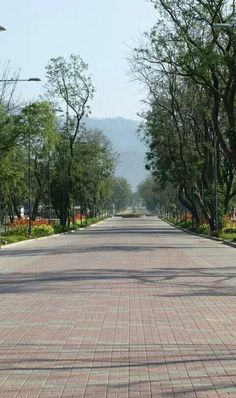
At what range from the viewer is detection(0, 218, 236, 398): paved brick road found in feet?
23.6

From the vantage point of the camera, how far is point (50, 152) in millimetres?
64812

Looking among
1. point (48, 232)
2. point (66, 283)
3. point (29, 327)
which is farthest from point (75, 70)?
point (29, 327)

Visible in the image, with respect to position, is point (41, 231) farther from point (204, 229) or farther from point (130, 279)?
point (130, 279)

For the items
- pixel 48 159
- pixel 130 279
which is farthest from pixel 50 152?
pixel 130 279

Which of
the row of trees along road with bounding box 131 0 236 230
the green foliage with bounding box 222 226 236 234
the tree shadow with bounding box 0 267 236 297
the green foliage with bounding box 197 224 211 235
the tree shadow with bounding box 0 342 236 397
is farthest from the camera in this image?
the green foliage with bounding box 197 224 211 235

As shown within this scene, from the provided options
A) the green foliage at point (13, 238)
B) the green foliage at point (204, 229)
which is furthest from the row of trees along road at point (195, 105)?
the green foliage at point (13, 238)

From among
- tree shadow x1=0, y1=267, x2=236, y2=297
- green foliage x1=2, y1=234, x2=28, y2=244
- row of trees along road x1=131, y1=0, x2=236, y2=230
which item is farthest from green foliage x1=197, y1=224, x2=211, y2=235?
tree shadow x1=0, y1=267, x2=236, y2=297

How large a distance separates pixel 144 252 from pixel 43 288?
14.3 m

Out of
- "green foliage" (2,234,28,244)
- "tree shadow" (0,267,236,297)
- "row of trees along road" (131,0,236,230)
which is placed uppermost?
"row of trees along road" (131,0,236,230)

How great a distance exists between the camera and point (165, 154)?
64.1 metres

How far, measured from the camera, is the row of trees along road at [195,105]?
120ft

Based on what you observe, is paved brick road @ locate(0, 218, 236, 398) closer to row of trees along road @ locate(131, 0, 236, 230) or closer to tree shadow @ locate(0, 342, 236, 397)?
tree shadow @ locate(0, 342, 236, 397)

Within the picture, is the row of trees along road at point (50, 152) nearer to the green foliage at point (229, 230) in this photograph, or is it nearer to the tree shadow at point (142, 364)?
the green foliage at point (229, 230)

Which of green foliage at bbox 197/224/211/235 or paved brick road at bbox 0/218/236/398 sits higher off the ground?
green foliage at bbox 197/224/211/235
